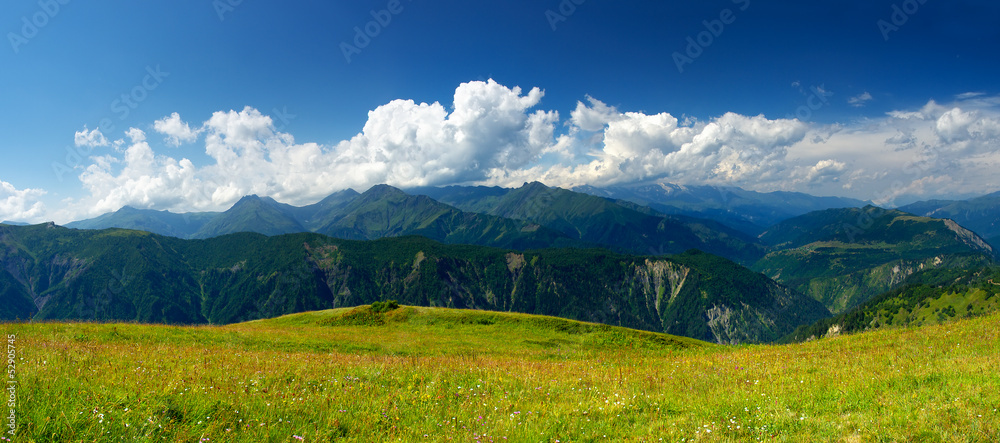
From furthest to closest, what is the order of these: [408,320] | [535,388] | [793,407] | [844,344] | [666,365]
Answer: [408,320], [844,344], [666,365], [535,388], [793,407]

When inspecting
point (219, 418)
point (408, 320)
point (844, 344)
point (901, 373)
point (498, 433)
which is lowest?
point (408, 320)

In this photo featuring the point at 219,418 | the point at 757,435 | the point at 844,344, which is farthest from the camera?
the point at 844,344

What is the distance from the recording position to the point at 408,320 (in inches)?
1778

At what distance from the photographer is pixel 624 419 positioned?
7.85m

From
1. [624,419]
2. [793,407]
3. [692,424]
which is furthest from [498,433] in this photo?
[793,407]

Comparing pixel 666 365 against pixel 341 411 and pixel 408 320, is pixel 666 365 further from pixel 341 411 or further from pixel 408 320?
pixel 408 320

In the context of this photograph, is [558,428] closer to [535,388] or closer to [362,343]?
[535,388]

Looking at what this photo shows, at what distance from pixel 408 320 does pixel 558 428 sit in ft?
132

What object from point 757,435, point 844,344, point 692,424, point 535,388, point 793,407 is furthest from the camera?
point 844,344

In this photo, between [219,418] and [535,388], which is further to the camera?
[535,388]

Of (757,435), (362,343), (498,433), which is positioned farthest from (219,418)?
(362,343)

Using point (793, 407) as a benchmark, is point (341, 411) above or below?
above

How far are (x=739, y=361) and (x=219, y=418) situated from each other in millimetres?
16493

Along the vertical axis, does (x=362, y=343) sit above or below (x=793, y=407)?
below
